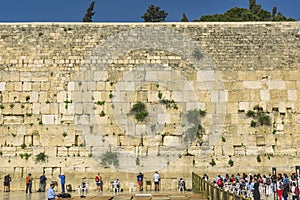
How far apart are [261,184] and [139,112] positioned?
5484mm

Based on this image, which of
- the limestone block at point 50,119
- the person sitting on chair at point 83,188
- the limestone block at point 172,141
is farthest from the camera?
the limestone block at point 50,119

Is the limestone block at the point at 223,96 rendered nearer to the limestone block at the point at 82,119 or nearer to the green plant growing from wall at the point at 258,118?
the green plant growing from wall at the point at 258,118

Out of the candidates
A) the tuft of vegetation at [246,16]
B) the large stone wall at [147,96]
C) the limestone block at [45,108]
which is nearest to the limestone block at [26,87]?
the large stone wall at [147,96]

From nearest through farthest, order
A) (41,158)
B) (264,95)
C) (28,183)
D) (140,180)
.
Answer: (28,183)
(140,180)
(41,158)
(264,95)

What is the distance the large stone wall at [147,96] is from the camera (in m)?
17.4

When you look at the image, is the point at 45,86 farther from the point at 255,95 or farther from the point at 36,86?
the point at 255,95

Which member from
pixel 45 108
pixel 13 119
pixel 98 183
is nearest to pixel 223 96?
pixel 98 183

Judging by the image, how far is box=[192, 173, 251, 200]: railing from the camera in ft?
26.2

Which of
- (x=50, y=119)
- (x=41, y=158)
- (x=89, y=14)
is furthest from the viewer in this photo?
(x=89, y=14)

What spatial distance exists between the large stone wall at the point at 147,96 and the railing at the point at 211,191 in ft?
6.76

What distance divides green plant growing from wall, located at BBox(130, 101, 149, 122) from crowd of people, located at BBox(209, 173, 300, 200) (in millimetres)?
3404

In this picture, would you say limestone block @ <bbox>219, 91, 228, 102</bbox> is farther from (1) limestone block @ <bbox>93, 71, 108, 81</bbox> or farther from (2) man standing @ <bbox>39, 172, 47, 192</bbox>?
(2) man standing @ <bbox>39, 172, 47, 192</bbox>

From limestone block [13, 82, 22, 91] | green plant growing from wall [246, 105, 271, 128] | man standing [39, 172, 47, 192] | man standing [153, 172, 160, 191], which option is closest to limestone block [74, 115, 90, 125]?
man standing [39, 172, 47, 192]

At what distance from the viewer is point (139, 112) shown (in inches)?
701
